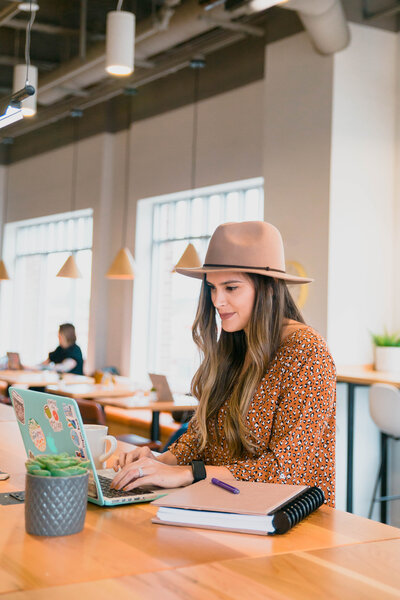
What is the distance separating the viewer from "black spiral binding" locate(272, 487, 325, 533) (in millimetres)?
1498

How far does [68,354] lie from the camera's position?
888 centimetres

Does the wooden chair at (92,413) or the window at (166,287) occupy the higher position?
the window at (166,287)

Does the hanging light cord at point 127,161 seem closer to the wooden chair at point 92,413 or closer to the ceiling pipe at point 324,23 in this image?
the ceiling pipe at point 324,23

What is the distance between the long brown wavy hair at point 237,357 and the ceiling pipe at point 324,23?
12.4 feet

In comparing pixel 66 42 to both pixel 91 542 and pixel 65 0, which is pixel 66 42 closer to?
pixel 65 0

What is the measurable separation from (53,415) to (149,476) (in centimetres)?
31

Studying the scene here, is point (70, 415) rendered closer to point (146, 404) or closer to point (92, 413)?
point (92, 413)

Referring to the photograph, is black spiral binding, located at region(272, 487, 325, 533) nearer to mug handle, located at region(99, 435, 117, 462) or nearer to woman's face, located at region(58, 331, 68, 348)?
mug handle, located at region(99, 435, 117, 462)

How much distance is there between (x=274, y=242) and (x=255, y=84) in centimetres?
597

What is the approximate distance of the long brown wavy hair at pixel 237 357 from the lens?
209 centimetres

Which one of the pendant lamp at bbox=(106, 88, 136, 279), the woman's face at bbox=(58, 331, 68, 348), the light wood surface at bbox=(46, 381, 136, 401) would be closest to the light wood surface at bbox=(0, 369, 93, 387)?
the light wood surface at bbox=(46, 381, 136, 401)

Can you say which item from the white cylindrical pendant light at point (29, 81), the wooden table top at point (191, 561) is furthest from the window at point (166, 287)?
the wooden table top at point (191, 561)

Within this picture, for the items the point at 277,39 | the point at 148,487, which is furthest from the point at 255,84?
the point at 148,487

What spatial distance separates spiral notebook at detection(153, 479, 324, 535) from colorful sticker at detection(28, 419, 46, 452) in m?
0.35
